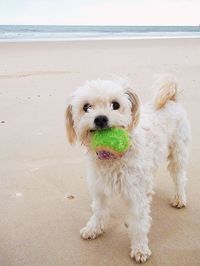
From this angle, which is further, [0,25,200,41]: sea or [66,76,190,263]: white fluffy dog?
[0,25,200,41]: sea

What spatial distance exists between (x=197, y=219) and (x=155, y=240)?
1.47ft

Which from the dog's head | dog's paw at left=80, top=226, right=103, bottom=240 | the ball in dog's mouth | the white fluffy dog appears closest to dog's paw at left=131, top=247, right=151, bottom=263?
the white fluffy dog

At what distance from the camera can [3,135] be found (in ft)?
16.1

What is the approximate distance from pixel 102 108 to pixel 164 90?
942 millimetres

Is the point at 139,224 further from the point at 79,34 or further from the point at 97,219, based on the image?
the point at 79,34

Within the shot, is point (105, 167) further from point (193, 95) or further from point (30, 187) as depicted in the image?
point (193, 95)

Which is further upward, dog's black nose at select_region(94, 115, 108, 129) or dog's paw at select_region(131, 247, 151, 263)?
dog's black nose at select_region(94, 115, 108, 129)

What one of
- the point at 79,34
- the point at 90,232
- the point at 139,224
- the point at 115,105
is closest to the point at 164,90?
the point at 115,105

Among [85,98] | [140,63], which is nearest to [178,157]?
[85,98]

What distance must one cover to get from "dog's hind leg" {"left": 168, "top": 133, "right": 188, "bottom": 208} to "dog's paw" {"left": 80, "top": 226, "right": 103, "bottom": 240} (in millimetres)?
750

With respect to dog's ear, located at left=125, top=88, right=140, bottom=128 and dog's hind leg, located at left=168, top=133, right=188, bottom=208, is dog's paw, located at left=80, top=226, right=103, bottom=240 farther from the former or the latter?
dog's ear, located at left=125, top=88, right=140, bottom=128

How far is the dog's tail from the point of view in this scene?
10.7ft

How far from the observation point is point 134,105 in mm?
2688

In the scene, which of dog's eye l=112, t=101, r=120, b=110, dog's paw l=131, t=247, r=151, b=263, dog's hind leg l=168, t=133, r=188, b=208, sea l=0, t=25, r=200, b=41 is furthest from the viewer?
sea l=0, t=25, r=200, b=41
